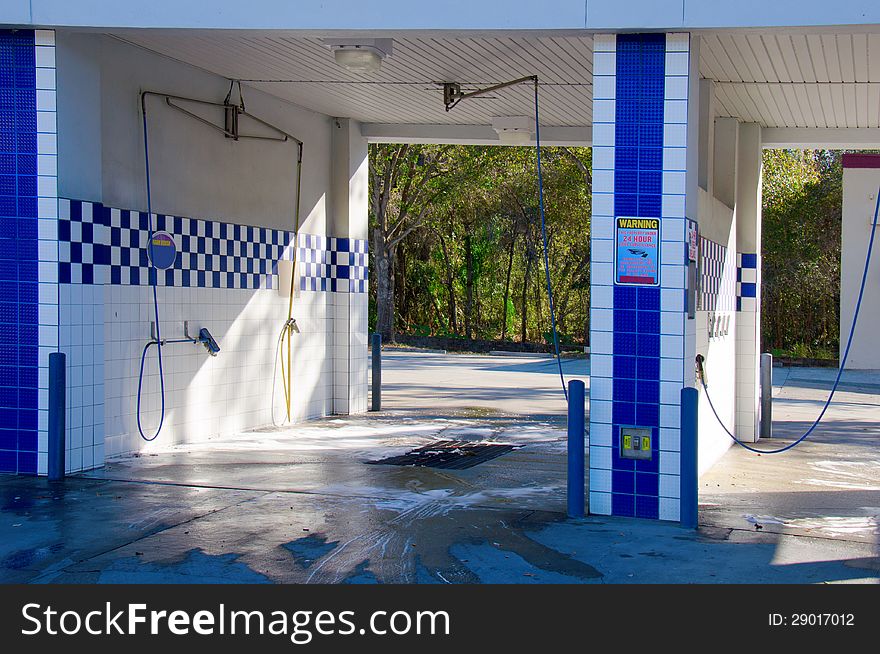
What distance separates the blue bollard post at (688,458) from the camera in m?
6.04

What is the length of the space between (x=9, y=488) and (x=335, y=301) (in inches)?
214

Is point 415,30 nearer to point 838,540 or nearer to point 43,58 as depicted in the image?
point 43,58

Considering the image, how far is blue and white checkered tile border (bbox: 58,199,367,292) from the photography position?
7.57 meters

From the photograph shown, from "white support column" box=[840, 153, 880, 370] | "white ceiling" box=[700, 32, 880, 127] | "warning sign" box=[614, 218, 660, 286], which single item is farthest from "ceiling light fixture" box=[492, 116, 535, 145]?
"white support column" box=[840, 153, 880, 370]

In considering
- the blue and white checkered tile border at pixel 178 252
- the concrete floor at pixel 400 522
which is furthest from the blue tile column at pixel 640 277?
the blue and white checkered tile border at pixel 178 252

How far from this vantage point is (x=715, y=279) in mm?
8789

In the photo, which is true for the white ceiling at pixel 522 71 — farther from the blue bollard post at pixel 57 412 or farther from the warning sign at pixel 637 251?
the blue bollard post at pixel 57 412

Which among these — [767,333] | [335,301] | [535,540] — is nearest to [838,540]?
[535,540]

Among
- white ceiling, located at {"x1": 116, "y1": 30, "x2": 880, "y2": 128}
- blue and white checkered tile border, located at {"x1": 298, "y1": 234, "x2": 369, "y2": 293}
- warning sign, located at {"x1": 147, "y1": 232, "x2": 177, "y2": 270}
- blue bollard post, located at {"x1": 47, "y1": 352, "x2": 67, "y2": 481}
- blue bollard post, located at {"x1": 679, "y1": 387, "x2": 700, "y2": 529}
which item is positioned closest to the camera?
blue bollard post, located at {"x1": 679, "y1": 387, "x2": 700, "y2": 529}

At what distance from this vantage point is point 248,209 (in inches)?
400

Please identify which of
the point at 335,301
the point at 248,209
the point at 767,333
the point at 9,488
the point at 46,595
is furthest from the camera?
the point at 767,333

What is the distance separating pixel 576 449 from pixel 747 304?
15.0 feet

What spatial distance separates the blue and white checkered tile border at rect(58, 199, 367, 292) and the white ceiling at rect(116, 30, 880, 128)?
4.89 feet

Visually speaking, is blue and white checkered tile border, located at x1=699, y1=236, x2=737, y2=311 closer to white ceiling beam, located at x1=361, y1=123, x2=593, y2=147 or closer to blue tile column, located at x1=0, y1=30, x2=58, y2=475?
white ceiling beam, located at x1=361, y1=123, x2=593, y2=147
